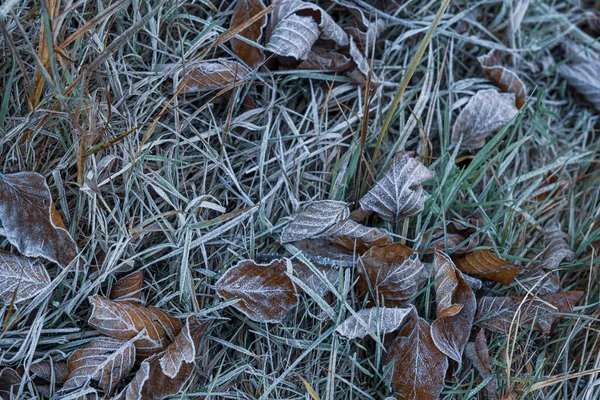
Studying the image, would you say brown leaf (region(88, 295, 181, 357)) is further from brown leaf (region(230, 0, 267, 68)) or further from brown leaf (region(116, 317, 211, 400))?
brown leaf (region(230, 0, 267, 68))

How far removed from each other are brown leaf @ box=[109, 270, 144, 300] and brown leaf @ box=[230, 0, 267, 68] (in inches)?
23.5

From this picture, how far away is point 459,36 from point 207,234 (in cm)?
94

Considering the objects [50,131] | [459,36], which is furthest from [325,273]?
[459,36]

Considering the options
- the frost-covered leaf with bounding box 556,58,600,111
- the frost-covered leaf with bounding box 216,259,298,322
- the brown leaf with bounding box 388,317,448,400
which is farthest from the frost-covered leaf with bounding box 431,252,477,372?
the frost-covered leaf with bounding box 556,58,600,111

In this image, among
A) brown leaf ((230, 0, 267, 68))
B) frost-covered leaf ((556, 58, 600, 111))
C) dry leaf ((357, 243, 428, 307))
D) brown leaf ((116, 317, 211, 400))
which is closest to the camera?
brown leaf ((116, 317, 211, 400))

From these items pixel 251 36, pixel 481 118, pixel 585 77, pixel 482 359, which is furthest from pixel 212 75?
pixel 585 77

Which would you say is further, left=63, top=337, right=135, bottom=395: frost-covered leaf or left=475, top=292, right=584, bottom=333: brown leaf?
left=475, top=292, right=584, bottom=333: brown leaf

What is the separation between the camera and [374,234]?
1.29 meters

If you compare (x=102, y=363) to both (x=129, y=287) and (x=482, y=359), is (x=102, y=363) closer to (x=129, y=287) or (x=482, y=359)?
(x=129, y=287)

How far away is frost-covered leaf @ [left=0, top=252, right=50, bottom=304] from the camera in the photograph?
1.17 m

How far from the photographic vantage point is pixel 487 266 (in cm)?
131

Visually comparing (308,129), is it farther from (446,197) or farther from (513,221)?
(513,221)

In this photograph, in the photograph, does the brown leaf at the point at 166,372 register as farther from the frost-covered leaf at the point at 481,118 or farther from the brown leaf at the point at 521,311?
the frost-covered leaf at the point at 481,118

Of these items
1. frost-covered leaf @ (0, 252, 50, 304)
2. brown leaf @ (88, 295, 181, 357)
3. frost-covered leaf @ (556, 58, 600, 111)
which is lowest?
brown leaf @ (88, 295, 181, 357)
